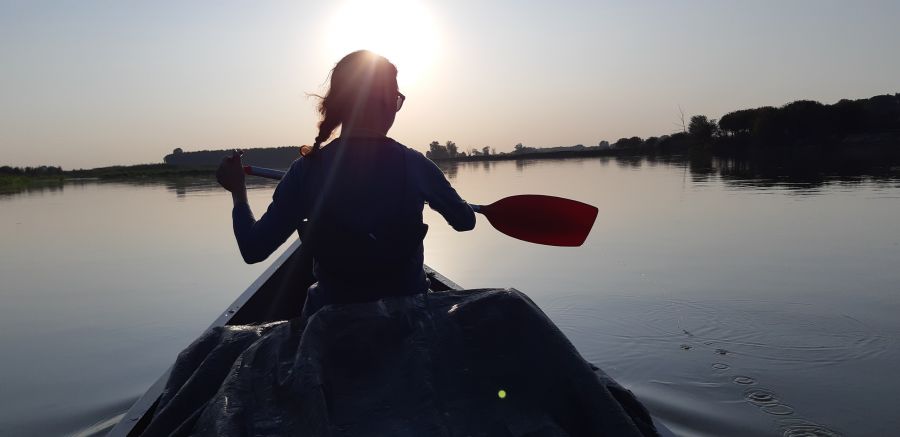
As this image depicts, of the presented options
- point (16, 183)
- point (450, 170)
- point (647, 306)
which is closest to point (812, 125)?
point (450, 170)

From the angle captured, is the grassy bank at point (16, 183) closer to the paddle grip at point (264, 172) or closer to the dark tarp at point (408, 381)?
the paddle grip at point (264, 172)

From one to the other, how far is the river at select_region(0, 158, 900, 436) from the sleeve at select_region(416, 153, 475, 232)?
154 cm

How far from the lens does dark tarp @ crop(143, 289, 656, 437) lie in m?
1.18

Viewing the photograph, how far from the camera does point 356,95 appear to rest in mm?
1988

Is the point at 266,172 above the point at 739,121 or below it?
below

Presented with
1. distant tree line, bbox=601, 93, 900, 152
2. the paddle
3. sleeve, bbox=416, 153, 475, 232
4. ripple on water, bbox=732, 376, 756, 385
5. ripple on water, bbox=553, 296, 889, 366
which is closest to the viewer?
sleeve, bbox=416, 153, 475, 232

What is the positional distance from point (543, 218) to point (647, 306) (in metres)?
2.16

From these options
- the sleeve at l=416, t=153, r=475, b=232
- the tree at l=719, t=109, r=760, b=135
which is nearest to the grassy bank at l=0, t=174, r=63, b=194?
the sleeve at l=416, t=153, r=475, b=232

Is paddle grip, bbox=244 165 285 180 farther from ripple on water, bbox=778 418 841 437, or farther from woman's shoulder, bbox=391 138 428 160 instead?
ripple on water, bbox=778 418 841 437

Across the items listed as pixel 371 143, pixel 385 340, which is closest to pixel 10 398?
pixel 371 143

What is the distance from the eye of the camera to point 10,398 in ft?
Result: 11.7

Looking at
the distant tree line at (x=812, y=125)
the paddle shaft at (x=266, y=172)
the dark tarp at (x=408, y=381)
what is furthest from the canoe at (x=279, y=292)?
the distant tree line at (x=812, y=125)

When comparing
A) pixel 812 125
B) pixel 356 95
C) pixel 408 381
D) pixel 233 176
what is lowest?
pixel 408 381

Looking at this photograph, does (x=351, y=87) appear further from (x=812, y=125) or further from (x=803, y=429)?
(x=812, y=125)
